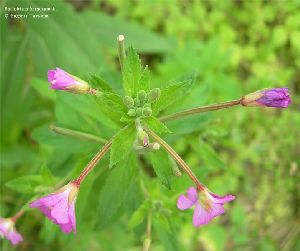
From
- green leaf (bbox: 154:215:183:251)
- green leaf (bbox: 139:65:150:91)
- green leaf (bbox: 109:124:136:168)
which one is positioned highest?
green leaf (bbox: 139:65:150:91)

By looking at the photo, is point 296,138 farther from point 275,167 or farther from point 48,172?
point 48,172

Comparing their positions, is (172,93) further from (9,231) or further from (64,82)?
(9,231)

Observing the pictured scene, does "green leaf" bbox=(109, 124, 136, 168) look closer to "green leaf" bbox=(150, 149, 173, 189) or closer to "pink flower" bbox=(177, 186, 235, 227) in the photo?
"green leaf" bbox=(150, 149, 173, 189)

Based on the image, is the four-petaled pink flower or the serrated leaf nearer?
the four-petaled pink flower

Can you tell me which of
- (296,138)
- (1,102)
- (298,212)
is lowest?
(298,212)

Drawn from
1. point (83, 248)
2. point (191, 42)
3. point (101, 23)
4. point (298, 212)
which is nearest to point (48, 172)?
point (83, 248)

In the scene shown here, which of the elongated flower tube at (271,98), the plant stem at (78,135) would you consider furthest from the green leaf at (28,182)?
the elongated flower tube at (271,98)

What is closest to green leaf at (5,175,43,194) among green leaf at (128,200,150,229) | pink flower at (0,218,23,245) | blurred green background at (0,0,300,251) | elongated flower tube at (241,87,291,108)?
blurred green background at (0,0,300,251)
